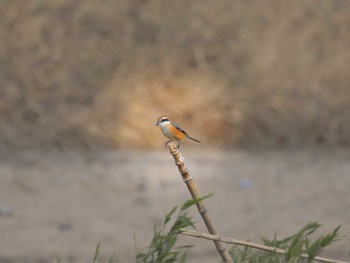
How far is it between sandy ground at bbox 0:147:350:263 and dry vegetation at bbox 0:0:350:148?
19 cm

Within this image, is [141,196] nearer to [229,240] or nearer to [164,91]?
[164,91]

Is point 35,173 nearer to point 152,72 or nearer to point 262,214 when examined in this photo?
point 152,72

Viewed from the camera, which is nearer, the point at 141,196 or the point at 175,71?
the point at 141,196

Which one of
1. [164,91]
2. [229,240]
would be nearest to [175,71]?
[164,91]

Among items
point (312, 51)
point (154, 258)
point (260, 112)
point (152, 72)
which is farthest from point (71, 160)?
point (154, 258)

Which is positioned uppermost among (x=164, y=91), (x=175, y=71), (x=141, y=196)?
(x=175, y=71)

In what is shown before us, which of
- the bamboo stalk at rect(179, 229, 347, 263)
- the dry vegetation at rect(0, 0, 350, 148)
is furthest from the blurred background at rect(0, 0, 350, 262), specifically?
the bamboo stalk at rect(179, 229, 347, 263)

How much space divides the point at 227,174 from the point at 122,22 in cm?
164

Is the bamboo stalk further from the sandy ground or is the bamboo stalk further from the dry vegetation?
the dry vegetation

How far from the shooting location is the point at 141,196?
309 inches

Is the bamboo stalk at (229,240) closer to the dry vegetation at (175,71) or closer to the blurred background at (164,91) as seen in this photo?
the blurred background at (164,91)

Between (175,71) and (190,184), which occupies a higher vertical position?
(175,71)

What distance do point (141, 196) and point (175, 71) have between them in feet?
4.14

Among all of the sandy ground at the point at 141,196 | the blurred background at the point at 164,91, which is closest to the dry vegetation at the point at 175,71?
the blurred background at the point at 164,91
